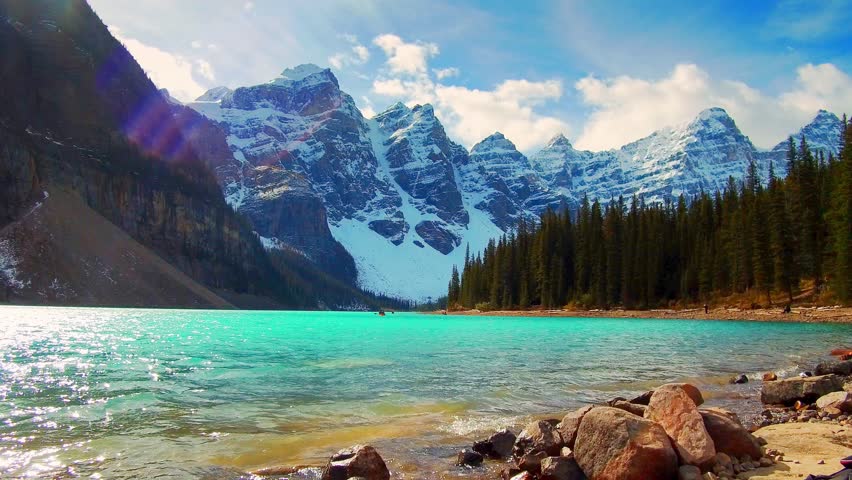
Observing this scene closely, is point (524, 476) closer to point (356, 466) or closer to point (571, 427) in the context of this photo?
point (571, 427)

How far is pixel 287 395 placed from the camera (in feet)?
49.7

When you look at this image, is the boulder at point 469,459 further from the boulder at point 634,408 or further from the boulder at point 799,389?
the boulder at point 799,389

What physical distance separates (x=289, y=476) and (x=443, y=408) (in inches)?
241

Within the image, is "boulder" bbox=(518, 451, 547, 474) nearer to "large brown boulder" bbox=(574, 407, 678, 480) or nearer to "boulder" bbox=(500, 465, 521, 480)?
"boulder" bbox=(500, 465, 521, 480)

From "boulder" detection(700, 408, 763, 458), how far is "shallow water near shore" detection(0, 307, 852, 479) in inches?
177

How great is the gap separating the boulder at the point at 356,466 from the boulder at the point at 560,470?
95.1 inches

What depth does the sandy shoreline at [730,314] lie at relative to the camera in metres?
46.4

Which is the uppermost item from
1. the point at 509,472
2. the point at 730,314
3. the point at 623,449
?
the point at 730,314

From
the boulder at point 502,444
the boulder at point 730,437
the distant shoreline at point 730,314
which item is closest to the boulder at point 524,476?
the boulder at point 502,444

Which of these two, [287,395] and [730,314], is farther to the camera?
[730,314]

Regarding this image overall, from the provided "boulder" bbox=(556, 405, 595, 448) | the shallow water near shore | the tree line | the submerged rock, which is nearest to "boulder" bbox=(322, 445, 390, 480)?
the shallow water near shore

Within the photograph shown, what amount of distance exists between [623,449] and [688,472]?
943 mm

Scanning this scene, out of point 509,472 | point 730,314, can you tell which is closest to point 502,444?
point 509,472

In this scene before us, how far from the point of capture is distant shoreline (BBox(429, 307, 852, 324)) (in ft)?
152
